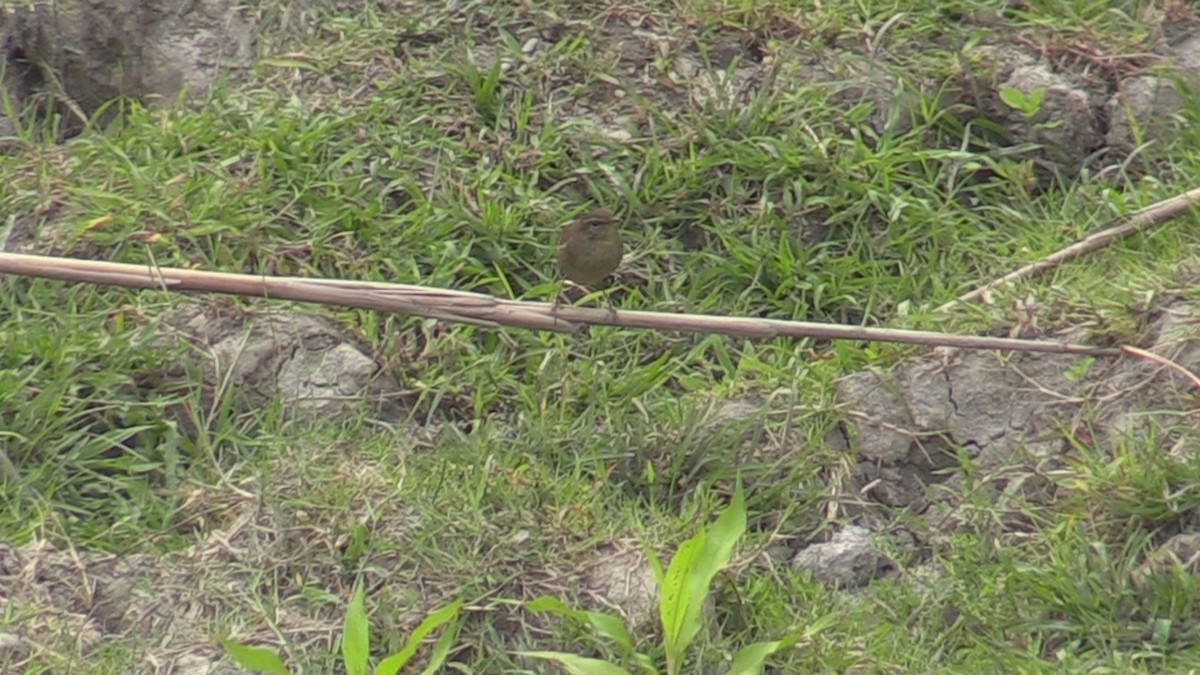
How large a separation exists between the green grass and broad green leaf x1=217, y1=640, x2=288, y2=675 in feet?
0.60

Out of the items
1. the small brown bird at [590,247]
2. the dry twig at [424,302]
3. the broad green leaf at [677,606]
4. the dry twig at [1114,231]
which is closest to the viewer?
the broad green leaf at [677,606]

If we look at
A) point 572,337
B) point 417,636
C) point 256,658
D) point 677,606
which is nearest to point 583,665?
point 677,606

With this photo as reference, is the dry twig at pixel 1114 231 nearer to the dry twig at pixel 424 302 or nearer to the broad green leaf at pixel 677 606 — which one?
the dry twig at pixel 424 302

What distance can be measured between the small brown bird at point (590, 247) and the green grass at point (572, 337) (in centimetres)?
19

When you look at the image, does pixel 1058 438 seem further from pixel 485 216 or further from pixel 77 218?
pixel 77 218

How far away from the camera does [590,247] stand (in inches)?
182

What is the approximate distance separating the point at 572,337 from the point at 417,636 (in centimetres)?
115

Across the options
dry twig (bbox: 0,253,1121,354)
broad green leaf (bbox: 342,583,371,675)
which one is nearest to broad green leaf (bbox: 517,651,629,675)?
broad green leaf (bbox: 342,583,371,675)

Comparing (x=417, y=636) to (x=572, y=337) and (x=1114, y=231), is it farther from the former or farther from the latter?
(x=1114, y=231)

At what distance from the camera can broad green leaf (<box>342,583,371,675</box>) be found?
3748 millimetres

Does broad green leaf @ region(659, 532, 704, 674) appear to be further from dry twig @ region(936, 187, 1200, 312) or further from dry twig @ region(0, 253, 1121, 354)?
dry twig @ region(936, 187, 1200, 312)

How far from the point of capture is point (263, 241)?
4.81 metres

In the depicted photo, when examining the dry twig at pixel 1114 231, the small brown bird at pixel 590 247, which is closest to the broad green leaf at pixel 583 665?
the small brown bird at pixel 590 247

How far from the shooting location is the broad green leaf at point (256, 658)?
3715 millimetres
